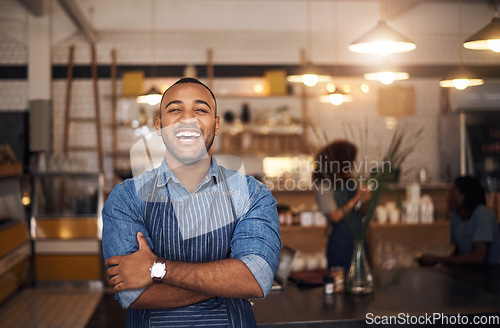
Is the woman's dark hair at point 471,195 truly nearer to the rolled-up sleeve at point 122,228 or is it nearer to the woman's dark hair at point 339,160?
the woman's dark hair at point 339,160

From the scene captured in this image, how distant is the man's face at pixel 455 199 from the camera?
3.66m

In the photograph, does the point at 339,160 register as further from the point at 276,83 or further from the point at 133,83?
the point at 133,83

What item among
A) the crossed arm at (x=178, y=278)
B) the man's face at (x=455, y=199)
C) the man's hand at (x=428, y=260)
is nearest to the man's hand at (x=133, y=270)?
the crossed arm at (x=178, y=278)

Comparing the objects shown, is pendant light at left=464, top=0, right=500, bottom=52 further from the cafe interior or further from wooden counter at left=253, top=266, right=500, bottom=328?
the cafe interior

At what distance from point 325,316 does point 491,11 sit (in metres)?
6.23

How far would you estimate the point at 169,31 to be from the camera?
7.65 meters

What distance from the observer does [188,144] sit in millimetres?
1520

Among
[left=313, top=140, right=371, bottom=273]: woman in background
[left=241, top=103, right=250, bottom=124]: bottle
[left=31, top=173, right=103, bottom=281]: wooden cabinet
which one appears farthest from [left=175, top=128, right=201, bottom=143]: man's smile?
[left=241, top=103, right=250, bottom=124]: bottle

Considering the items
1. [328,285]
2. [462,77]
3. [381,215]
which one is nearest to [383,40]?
[462,77]

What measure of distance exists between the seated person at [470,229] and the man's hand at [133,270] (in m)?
2.53

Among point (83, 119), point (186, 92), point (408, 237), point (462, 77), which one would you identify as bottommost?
point (408, 237)

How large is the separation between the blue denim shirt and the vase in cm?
123

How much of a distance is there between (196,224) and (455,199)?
2677mm

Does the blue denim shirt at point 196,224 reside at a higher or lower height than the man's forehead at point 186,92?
lower
